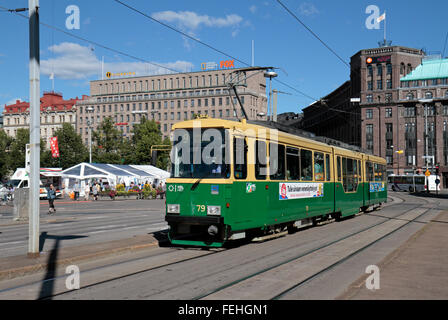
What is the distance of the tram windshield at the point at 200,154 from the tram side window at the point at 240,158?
0.21 m

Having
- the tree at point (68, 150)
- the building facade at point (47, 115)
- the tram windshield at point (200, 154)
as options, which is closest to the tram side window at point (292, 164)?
the tram windshield at point (200, 154)

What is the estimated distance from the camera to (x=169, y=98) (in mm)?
120125

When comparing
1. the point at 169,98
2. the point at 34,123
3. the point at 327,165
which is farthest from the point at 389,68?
the point at 34,123

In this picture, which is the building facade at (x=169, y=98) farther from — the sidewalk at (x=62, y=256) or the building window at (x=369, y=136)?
the sidewalk at (x=62, y=256)

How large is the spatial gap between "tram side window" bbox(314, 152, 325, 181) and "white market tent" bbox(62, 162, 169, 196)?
3528 centimetres

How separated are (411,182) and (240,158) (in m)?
68.2

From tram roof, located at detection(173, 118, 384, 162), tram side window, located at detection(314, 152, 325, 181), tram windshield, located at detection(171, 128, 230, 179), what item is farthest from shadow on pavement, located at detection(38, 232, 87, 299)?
tram side window, located at detection(314, 152, 325, 181)

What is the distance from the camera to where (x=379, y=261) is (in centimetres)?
971

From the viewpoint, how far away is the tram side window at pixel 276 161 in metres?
13.0

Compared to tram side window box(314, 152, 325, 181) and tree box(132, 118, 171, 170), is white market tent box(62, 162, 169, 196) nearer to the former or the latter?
tree box(132, 118, 171, 170)

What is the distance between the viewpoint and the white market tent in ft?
161
